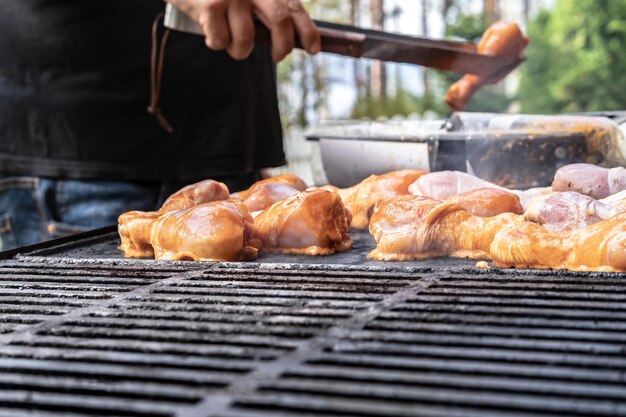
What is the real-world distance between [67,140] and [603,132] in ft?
8.21

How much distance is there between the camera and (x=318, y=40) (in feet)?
10.7

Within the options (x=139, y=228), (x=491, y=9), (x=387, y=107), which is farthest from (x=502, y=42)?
(x=491, y=9)

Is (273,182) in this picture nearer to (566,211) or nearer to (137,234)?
(137,234)

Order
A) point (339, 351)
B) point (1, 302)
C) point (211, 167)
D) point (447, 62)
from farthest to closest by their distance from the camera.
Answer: point (211, 167)
point (447, 62)
point (1, 302)
point (339, 351)

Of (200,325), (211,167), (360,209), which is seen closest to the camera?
(200,325)

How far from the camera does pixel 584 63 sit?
16.6 meters

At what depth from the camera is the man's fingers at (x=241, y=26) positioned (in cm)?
307

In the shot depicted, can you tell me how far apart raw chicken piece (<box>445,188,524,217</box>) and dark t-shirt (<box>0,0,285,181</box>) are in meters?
1.79

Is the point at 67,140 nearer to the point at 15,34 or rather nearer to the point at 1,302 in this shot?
the point at 15,34

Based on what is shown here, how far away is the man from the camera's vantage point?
3.76 m

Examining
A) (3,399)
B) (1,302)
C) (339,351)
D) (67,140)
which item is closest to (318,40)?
(67,140)

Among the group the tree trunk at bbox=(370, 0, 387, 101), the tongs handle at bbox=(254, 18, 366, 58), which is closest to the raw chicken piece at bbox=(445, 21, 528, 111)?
the tongs handle at bbox=(254, 18, 366, 58)

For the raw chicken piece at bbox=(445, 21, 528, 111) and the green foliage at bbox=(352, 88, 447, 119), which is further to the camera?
the green foliage at bbox=(352, 88, 447, 119)

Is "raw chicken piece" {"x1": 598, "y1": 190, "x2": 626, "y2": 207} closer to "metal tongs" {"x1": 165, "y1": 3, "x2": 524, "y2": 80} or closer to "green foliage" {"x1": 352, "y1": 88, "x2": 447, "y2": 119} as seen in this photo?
"metal tongs" {"x1": 165, "y1": 3, "x2": 524, "y2": 80}
